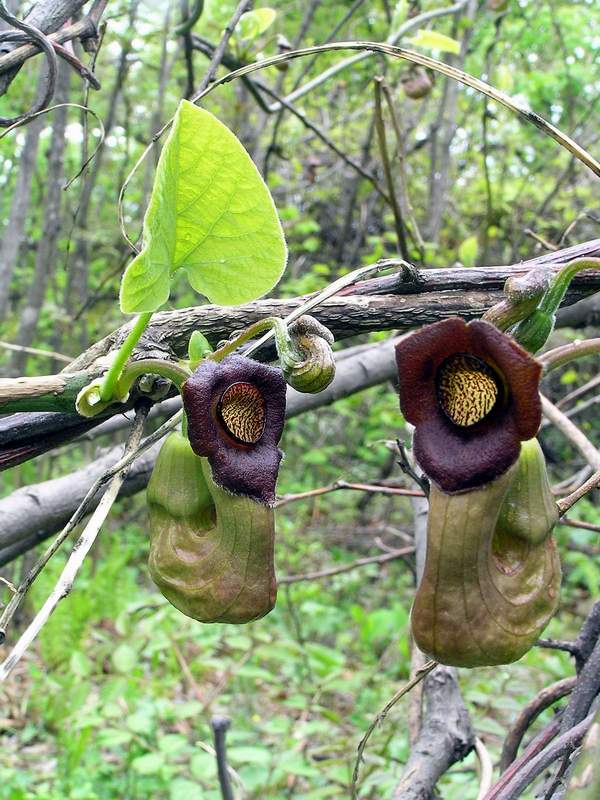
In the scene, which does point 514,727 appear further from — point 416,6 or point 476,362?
point 416,6

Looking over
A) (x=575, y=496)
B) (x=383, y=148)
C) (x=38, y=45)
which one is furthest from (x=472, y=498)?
(x=383, y=148)

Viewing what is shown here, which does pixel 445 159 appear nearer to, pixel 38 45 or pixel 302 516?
pixel 38 45

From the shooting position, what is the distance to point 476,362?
2.10 feet

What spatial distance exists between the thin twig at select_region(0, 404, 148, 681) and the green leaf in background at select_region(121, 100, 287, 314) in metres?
0.20

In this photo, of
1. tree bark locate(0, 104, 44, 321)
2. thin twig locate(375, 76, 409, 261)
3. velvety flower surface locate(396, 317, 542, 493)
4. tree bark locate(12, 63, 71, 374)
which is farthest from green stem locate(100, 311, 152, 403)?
tree bark locate(12, 63, 71, 374)

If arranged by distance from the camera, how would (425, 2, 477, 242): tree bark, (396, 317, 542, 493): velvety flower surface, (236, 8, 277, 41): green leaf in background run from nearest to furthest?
(396, 317, 542, 493): velvety flower surface → (236, 8, 277, 41): green leaf in background → (425, 2, 477, 242): tree bark

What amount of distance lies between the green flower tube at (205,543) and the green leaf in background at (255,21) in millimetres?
1511

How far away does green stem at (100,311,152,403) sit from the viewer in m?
0.76

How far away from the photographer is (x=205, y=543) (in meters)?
0.75

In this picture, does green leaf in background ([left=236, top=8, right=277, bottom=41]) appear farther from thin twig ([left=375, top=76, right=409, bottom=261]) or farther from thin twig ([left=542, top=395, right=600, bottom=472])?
thin twig ([left=542, top=395, right=600, bottom=472])

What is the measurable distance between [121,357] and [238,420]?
154 mm

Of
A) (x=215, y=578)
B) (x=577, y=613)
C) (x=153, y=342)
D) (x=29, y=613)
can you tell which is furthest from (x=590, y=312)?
(x=577, y=613)

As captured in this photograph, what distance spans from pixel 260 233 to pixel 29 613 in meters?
4.19

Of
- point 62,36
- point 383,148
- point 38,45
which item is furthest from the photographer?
point 383,148
